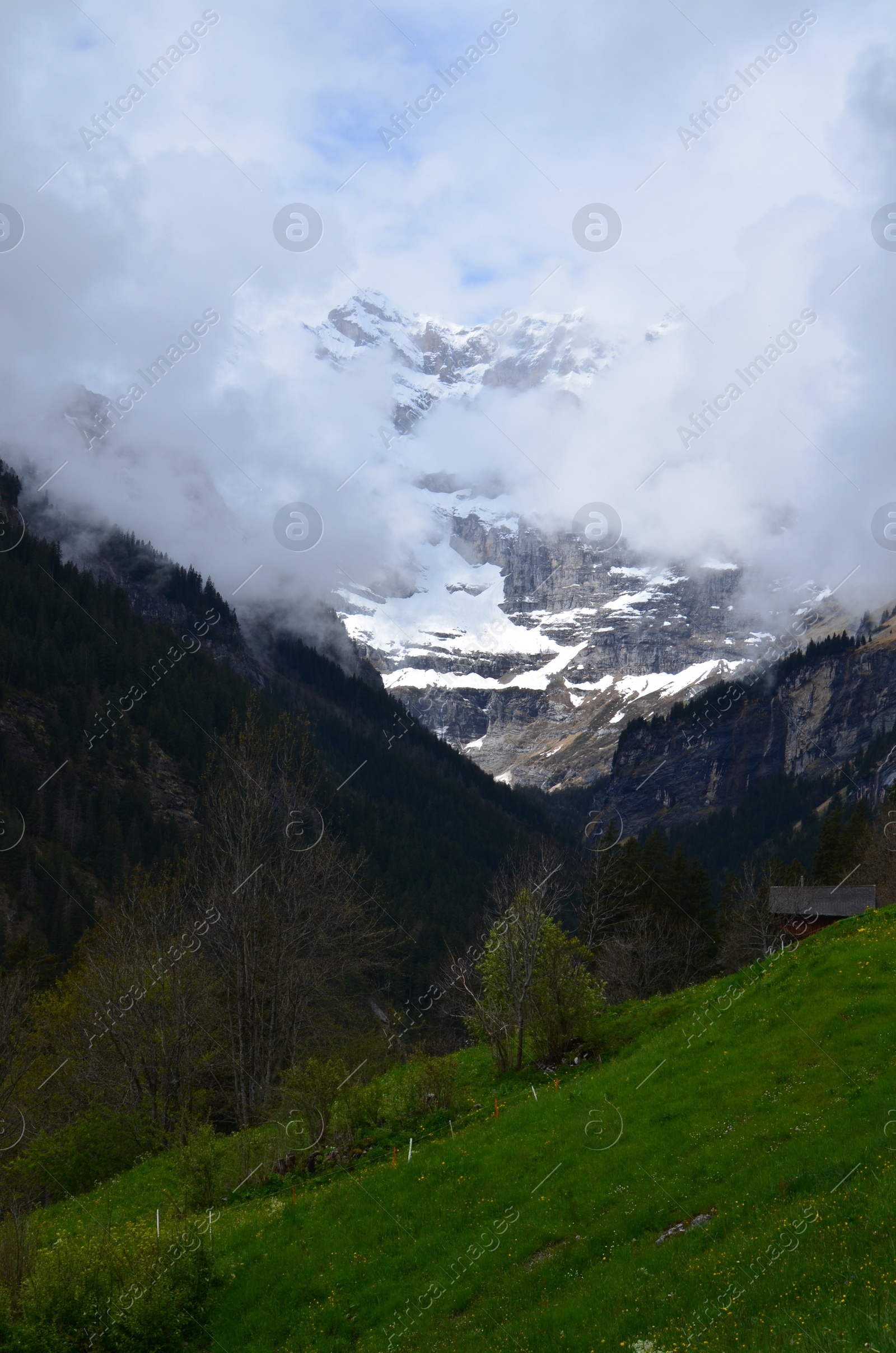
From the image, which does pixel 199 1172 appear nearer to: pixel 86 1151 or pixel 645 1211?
pixel 86 1151

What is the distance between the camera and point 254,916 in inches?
Result: 1475

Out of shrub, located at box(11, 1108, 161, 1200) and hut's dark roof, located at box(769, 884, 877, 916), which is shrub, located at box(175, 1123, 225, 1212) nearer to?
shrub, located at box(11, 1108, 161, 1200)

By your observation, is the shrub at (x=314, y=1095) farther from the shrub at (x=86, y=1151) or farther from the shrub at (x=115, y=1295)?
the shrub at (x=86, y=1151)

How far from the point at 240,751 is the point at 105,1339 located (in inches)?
952

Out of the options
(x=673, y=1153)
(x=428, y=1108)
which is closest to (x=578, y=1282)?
(x=673, y=1153)

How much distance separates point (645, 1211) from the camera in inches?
593

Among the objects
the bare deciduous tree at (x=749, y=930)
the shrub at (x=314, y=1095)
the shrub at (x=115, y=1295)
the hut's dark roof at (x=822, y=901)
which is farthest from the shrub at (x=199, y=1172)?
the bare deciduous tree at (x=749, y=930)

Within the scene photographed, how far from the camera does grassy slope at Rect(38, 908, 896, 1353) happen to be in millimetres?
11812

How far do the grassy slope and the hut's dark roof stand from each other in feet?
93.9

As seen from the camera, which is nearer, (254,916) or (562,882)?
(254,916)

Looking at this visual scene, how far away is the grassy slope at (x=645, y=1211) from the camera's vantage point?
11.8 m

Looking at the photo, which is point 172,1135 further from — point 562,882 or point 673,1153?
point 562,882

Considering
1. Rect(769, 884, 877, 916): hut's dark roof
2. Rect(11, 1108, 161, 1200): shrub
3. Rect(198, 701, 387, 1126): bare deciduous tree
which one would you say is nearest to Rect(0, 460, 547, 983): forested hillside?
Rect(198, 701, 387, 1126): bare deciduous tree

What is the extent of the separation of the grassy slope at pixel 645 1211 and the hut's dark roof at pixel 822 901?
2862 cm
